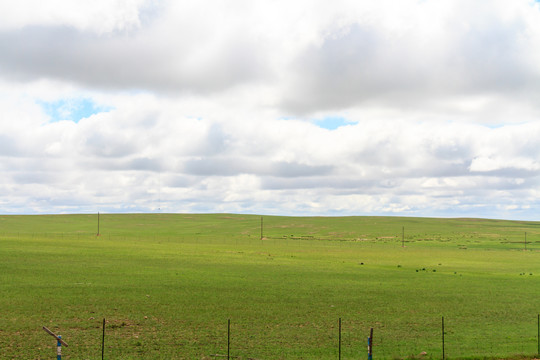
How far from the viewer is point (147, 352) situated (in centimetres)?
2730

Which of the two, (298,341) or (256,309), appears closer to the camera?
(298,341)

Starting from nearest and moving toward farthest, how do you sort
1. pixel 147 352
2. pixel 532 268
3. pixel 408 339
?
pixel 147 352 < pixel 408 339 < pixel 532 268

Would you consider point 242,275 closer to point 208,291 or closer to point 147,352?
point 208,291

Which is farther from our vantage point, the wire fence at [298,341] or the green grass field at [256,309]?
the green grass field at [256,309]

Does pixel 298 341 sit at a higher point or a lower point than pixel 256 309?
lower

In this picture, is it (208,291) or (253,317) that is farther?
(208,291)

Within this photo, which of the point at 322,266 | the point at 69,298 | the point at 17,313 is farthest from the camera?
the point at 322,266

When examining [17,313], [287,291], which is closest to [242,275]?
[287,291]

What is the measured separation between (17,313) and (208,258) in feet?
154

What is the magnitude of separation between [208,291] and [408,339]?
72.5 feet

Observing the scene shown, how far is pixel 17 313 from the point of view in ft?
118

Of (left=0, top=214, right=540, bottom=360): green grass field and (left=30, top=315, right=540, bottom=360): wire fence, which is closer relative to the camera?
(left=30, top=315, right=540, bottom=360): wire fence

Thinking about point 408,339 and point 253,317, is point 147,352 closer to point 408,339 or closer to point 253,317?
point 253,317

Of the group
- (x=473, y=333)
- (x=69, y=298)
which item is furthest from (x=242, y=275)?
(x=473, y=333)
